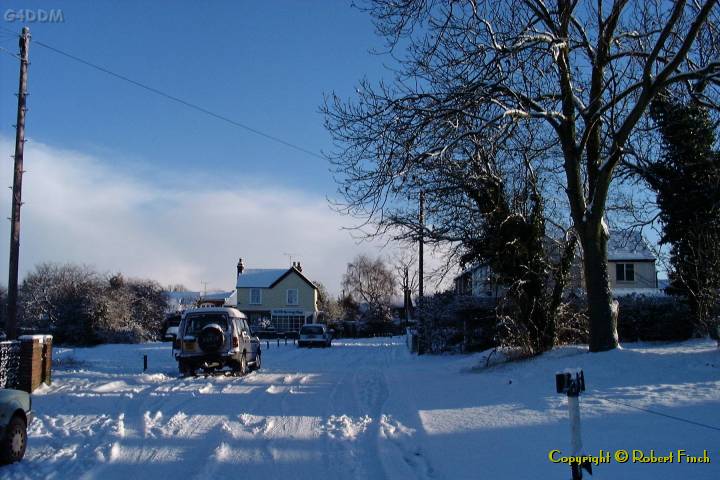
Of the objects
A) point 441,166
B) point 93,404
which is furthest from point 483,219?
point 93,404

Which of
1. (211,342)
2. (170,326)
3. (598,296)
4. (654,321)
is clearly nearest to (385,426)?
(598,296)

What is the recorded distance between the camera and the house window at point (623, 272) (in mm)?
48312

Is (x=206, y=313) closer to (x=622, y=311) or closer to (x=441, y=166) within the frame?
(x=441, y=166)

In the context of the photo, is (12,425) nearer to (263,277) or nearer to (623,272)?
(623,272)

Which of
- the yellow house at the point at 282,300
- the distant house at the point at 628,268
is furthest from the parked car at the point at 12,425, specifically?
the yellow house at the point at 282,300

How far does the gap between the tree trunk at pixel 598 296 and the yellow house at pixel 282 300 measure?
192 ft

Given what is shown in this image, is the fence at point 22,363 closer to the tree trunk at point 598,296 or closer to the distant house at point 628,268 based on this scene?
the tree trunk at point 598,296

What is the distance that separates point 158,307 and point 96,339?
27.0ft

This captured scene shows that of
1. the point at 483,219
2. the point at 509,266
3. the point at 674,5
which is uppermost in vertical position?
the point at 674,5

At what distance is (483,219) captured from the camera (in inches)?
709

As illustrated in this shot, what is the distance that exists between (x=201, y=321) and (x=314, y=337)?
24832mm

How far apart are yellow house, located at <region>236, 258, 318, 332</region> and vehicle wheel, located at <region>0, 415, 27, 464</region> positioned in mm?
63862

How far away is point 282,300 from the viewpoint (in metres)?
72.1

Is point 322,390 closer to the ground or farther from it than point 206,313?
closer to the ground
